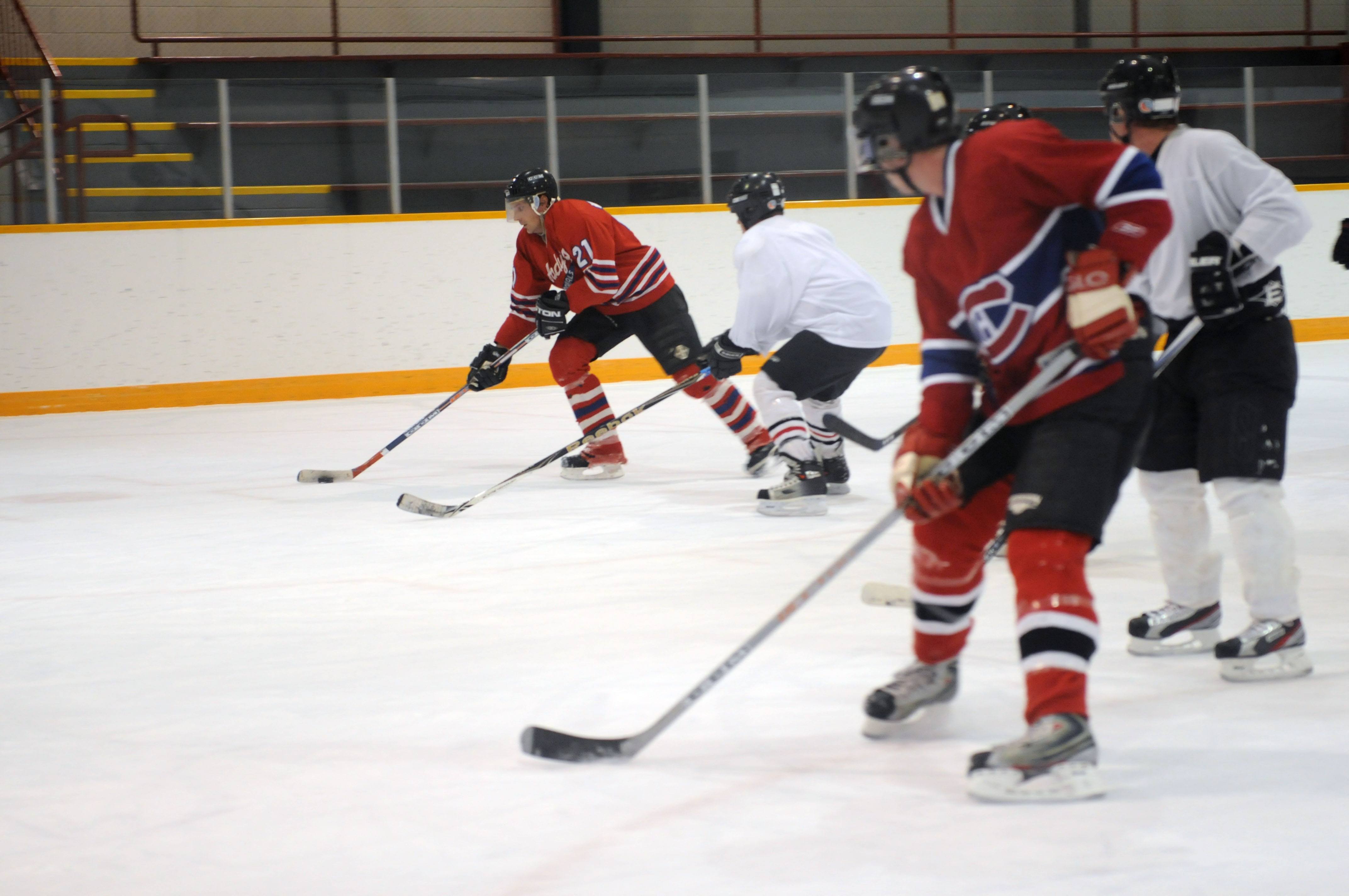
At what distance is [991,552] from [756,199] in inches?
60.4

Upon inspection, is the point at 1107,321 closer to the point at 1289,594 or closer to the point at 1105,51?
the point at 1289,594

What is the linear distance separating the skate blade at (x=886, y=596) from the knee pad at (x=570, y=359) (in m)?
2.23

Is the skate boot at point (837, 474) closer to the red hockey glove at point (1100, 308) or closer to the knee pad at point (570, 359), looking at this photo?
the knee pad at point (570, 359)

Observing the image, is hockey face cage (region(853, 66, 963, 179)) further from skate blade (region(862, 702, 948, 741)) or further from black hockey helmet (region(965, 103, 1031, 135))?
black hockey helmet (region(965, 103, 1031, 135))

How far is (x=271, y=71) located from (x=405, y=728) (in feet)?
26.7

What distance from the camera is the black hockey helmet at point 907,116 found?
184 centimetres

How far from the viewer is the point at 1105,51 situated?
990 centimetres

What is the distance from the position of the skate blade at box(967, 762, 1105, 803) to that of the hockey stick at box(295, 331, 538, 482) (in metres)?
3.39

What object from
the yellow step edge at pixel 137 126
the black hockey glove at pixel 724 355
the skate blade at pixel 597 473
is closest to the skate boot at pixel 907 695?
Answer: the black hockey glove at pixel 724 355

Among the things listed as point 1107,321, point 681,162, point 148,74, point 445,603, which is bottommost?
point 445,603

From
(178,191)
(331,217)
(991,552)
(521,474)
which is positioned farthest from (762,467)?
(178,191)

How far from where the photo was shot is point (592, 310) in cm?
495

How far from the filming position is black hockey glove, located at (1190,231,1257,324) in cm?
225

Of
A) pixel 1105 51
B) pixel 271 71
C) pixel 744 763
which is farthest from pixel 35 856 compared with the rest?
pixel 1105 51
